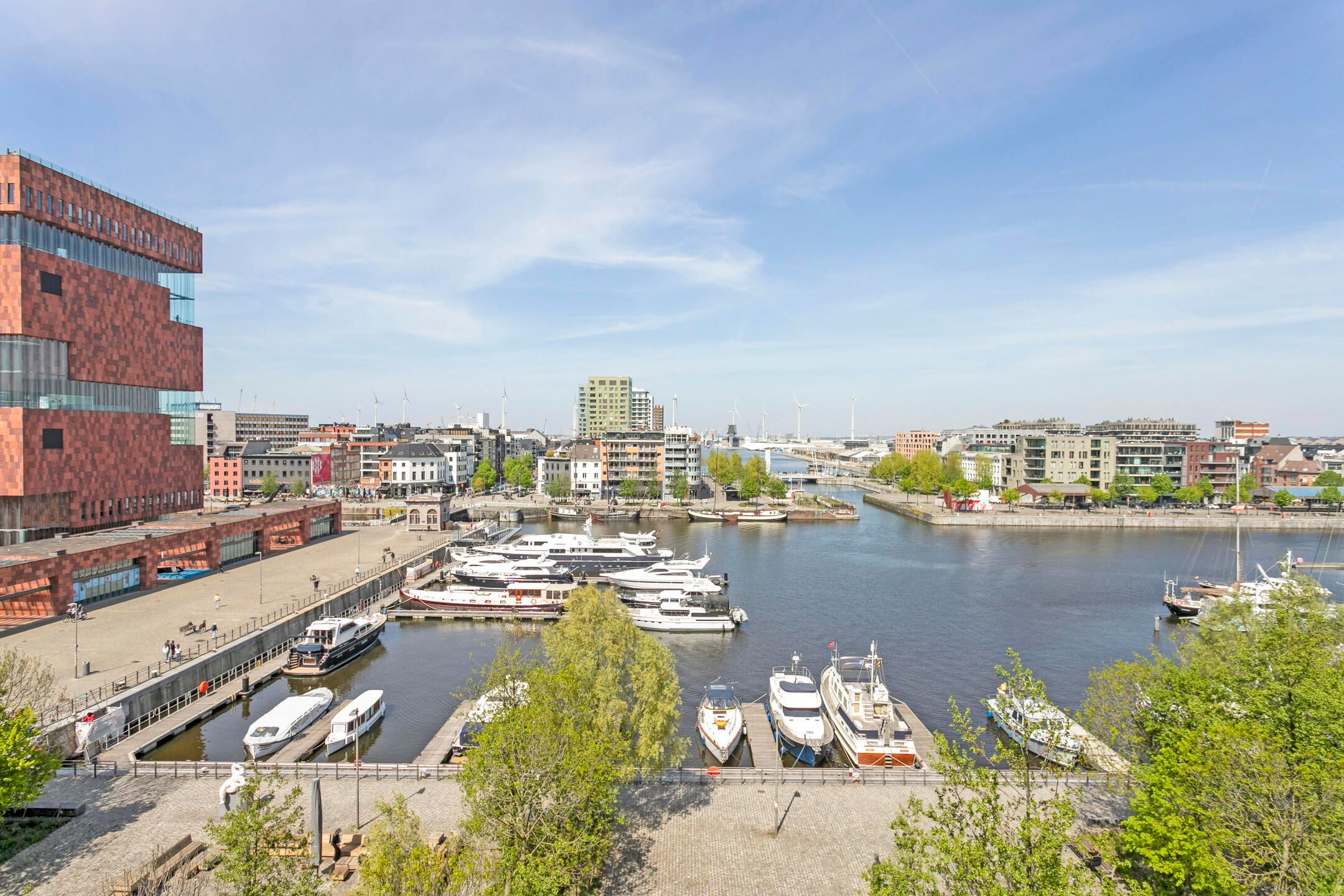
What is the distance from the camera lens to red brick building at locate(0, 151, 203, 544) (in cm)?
3791

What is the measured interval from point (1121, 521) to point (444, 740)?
3337 inches

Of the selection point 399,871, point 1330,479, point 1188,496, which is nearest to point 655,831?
point 399,871

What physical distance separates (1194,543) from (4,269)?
9350 centimetres

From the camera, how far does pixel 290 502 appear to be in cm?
6288

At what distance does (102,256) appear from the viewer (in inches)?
1720

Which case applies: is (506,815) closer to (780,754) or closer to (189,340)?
(780,754)

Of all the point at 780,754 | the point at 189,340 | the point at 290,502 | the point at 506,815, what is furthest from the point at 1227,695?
the point at 290,502

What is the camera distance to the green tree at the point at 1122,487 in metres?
97.7

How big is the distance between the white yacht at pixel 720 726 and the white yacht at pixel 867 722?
3545 mm

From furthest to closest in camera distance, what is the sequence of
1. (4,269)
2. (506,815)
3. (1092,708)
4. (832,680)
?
(4,269)
(832,680)
(1092,708)
(506,815)

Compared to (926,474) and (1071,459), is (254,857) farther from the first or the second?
(1071,459)

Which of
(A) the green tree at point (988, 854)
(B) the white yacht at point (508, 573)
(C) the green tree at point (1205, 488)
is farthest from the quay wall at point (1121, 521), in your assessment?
(A) the green tree at point (988, 854)

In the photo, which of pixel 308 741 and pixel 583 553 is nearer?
pixel 308 741

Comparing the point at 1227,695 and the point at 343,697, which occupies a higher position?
the point at 1227,695
